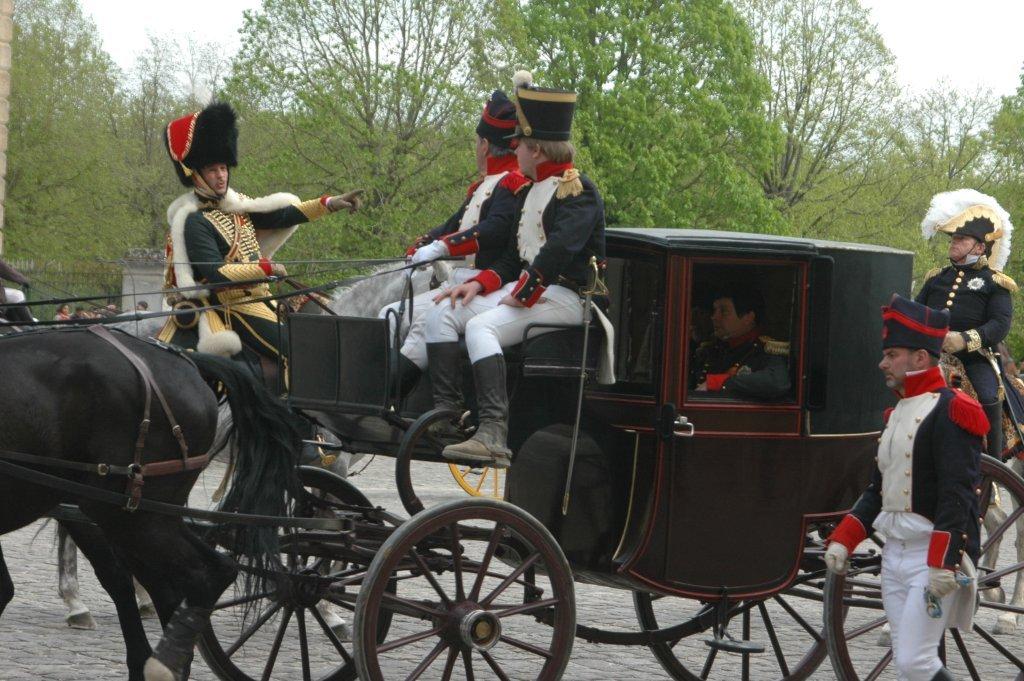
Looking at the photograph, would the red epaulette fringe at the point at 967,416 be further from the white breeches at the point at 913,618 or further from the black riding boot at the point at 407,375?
the black riding boot at the point at 407,375

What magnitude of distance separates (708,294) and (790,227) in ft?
80.9

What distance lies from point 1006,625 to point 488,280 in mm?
3403

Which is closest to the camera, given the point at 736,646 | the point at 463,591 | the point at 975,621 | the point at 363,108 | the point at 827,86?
the point at 463,591

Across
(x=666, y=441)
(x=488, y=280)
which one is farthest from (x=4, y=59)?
(x=666, y=441)

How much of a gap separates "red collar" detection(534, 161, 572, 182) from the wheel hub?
158 centimetres

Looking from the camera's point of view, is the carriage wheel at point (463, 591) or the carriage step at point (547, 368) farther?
the carriage step at point (547, 368)

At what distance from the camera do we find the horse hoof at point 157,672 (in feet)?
15.6

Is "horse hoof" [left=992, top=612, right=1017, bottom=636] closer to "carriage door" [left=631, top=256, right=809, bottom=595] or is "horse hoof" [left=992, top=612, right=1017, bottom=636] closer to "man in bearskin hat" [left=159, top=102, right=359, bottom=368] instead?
"carriage door" [left=631, top=256, right=809, bottom=595]

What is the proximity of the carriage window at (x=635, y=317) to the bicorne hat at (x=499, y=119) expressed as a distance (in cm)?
73

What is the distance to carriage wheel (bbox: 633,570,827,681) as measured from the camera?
563cm

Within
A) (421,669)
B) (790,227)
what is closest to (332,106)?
(790,227)

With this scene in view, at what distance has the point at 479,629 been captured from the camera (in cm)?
480

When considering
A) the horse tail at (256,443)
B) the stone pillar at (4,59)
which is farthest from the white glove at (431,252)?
the stone pillar at (4,59)

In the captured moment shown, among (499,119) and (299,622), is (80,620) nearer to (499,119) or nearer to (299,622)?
(299,622)
